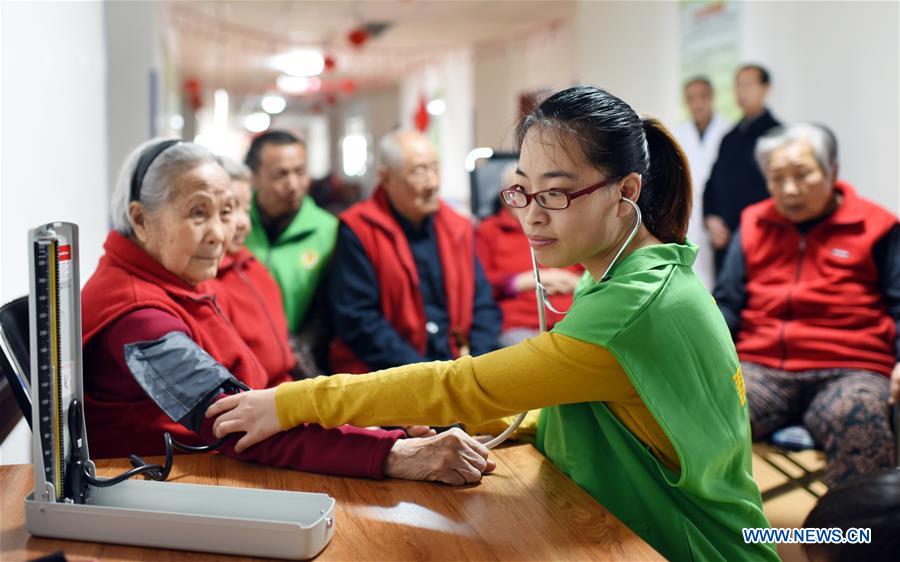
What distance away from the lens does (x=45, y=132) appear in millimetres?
2314

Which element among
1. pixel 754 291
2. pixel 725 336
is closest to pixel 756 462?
pixel 754 291

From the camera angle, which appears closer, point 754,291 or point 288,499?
point 288,499

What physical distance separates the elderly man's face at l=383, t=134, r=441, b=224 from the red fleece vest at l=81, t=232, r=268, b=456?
1.54 meters

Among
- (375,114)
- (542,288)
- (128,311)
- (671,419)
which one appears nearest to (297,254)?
(128,311)

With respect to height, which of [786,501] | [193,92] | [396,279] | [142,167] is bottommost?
[786,501]

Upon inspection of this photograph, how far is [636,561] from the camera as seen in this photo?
110 centimetres

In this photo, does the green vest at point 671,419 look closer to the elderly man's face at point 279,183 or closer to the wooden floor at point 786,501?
the wooden floor at point 786,501

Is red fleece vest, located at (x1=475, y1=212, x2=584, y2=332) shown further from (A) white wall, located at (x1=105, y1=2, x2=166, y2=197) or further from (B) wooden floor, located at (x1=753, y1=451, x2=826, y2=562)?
(A) white wall, located at (x1=105, y1=2, x2=166, y2=197)

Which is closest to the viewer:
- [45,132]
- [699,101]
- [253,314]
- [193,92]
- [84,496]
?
[84,496]

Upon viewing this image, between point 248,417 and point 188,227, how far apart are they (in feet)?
1.45

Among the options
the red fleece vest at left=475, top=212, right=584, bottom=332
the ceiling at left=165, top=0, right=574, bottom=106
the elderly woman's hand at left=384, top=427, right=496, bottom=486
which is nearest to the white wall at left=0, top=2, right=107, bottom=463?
the elderly woman's hand at left=384, top=427, right=496, bottom=486

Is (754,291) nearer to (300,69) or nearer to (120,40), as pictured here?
(120,40)

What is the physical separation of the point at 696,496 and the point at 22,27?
1840mm

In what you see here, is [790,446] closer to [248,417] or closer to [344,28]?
[248,417]
